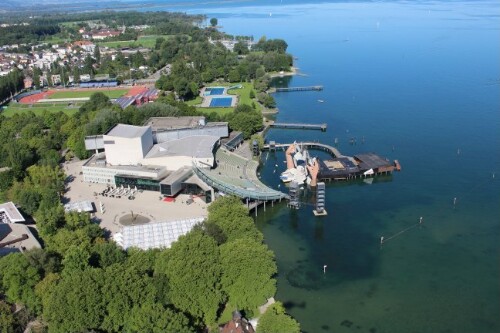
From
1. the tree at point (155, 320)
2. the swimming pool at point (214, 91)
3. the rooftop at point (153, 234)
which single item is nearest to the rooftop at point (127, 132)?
the rooftop at point (153, 234)

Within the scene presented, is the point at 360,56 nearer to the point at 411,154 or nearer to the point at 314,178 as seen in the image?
the point at 411,154

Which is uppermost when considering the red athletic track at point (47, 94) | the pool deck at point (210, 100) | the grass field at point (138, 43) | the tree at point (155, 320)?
the grass field at point (138, 43)

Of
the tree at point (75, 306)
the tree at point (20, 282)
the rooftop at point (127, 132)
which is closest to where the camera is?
the tree at point (75, 306)

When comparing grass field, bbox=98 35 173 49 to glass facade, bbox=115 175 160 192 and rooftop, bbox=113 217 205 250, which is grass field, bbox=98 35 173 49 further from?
rooftop, bbox=113 217 205 250

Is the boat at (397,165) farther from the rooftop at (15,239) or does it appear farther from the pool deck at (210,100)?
the rooftop at (15,239)

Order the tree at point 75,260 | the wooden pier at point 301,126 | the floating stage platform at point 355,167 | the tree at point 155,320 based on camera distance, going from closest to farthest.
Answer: the tree at point 155,320
the tree at point 75,260
the floating stage platform at point 355,167
the wooden pier at point 301,126

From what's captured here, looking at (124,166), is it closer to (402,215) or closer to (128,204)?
(128,204)
